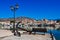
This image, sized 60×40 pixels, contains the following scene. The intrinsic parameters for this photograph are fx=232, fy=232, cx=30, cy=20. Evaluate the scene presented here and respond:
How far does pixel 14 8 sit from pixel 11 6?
0.46 metres

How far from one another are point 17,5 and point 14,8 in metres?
1.72

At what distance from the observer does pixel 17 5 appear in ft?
86.7

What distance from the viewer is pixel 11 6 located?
28172 mm

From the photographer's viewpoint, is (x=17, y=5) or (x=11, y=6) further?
(x=11, y=6)

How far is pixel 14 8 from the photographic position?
92.1 feet

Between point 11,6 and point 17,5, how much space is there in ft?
6.34
